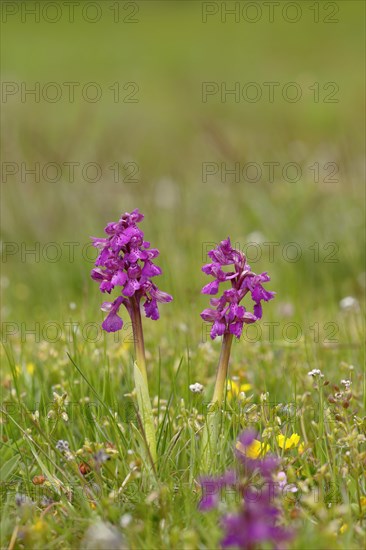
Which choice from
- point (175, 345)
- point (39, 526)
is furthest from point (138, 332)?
point (175, 345)

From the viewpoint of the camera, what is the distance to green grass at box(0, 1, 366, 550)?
2.14 meters

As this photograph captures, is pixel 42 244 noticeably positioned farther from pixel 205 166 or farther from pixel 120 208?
pixel 205 166

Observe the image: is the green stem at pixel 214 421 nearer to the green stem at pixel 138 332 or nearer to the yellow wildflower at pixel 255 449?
the yellow wildflower at pixel 255 449

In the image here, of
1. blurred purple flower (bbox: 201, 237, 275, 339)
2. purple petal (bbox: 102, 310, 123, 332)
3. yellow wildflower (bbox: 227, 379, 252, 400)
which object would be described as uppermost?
blurred purple flower (bbox: 201, 237, 275, 339)

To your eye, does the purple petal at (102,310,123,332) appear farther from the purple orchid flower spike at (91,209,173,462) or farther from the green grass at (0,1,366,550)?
the green grass at (0,1,366,550)

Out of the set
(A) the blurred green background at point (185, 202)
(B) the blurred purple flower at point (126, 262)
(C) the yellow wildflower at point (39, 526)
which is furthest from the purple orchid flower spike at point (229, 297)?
(A) the blurred green background at point (185, 202)

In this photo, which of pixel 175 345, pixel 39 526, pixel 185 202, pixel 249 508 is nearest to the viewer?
pixel 249 508

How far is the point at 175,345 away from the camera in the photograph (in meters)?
3.22

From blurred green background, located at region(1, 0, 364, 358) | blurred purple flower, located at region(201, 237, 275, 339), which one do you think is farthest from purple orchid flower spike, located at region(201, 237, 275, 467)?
blurred green background, located at region(1, 0, 364, 358)

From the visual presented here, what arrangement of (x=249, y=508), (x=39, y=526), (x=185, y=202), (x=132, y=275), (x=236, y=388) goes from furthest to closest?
1. (x=185, y=202)
2. (x=236, y=388)
3. (x=132, y=275)
4. (x=39, y=526)
5. (x=249, y=508)

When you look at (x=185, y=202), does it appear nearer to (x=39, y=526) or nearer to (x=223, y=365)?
(x=223, y=365)

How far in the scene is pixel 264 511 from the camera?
67.3 inches

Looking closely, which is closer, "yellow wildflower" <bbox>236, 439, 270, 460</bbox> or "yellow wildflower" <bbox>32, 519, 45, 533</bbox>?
"yellow wildflower" <bbox>32, 519, 45, 533</bbox>

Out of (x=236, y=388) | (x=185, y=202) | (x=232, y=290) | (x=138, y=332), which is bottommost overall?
(x=236, y=388)
